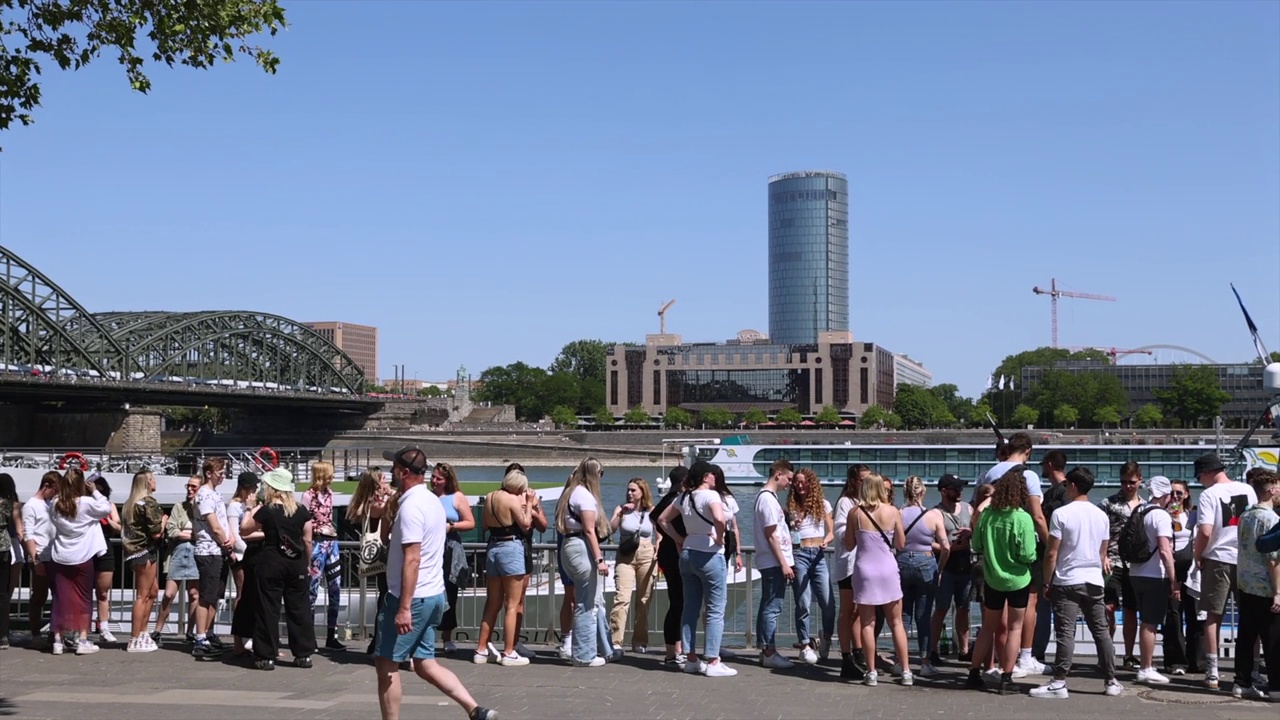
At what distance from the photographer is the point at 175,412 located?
537 feet

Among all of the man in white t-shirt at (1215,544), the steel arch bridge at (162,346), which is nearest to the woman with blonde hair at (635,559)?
Answer: the man in white t-shirt at (1215,544)

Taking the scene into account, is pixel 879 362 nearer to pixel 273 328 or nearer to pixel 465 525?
pixel 273 328

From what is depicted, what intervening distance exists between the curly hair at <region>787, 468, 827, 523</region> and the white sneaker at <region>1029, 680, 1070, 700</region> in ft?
8.37

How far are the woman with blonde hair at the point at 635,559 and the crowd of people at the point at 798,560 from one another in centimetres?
2

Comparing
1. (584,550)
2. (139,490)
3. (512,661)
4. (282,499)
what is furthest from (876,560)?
(139,490)

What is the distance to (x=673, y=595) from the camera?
12242mm

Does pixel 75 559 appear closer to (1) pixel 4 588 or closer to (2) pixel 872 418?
(1) pixel 4 588

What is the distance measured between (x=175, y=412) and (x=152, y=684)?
163 metres

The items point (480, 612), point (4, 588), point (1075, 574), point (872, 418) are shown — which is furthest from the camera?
point (872, 418)

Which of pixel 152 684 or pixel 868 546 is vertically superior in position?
pixel 868 546

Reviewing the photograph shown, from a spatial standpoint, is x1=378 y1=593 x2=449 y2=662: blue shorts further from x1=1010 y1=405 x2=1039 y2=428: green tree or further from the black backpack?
x1=1010 y1=405 x2=1039 y2=428: green tree

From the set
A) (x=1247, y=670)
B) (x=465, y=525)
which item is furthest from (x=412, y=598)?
(x=1247, y=670)

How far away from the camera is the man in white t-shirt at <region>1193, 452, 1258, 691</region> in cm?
1066

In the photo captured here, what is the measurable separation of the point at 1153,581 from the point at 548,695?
5.29 m
